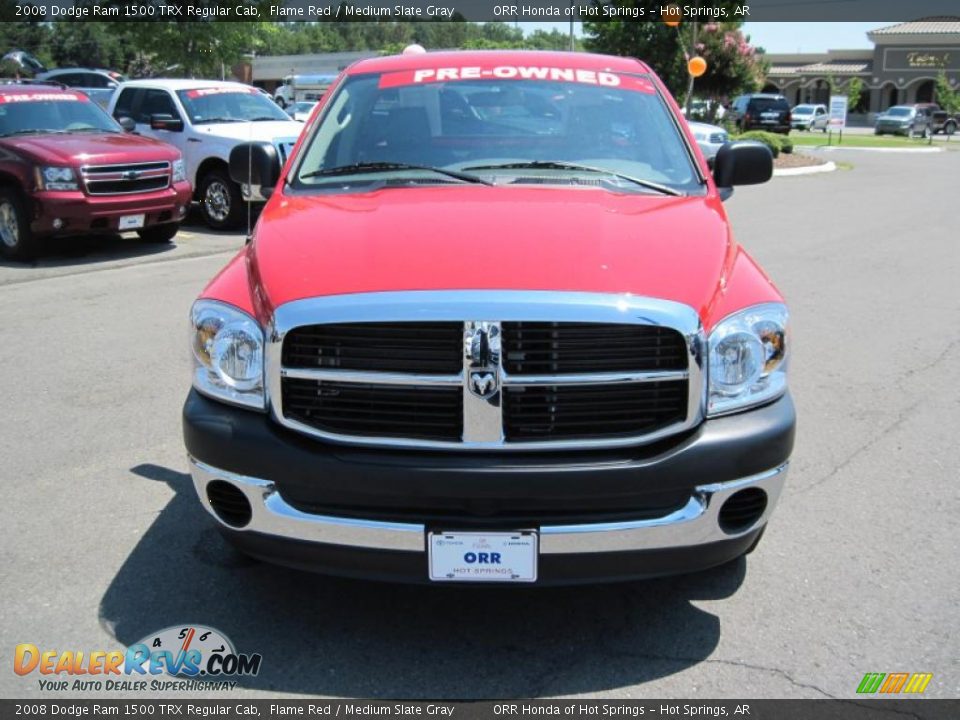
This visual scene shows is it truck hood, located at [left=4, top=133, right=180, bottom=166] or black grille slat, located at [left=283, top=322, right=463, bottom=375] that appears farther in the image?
truck hood, located at [left=4, top=133, right=180, bottom=166]

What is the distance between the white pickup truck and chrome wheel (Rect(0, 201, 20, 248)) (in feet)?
7.36

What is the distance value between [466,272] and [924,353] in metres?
5.15

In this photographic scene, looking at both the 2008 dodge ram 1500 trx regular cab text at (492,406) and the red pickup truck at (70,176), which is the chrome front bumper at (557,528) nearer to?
the 2008 dodge ram 1500 trx regular cab text at (492,406)

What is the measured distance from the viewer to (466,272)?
9.93 ft

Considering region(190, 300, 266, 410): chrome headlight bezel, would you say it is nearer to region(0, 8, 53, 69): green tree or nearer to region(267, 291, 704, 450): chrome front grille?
region(267, 291, 704, 450): chrome front grille

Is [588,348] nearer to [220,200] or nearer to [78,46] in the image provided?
[220,200]

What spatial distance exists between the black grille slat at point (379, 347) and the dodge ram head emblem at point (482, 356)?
0.11 ft

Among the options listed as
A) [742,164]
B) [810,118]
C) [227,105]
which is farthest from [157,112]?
[810,118]

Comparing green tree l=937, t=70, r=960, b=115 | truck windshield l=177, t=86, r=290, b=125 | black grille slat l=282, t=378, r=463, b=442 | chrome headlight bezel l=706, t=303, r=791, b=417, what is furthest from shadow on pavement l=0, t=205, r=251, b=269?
green tree l=937, t=70, r=960, b=115

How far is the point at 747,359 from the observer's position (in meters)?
3.11

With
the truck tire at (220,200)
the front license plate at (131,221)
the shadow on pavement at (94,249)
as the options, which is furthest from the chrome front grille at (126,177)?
the truck tire at (220,200)

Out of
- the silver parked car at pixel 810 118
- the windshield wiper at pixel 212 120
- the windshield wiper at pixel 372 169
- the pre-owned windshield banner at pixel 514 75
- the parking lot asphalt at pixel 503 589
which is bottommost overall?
the silver parked car at pixel 810 118

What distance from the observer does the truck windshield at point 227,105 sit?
44.1ft

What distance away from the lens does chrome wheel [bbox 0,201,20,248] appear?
10.6 metres
